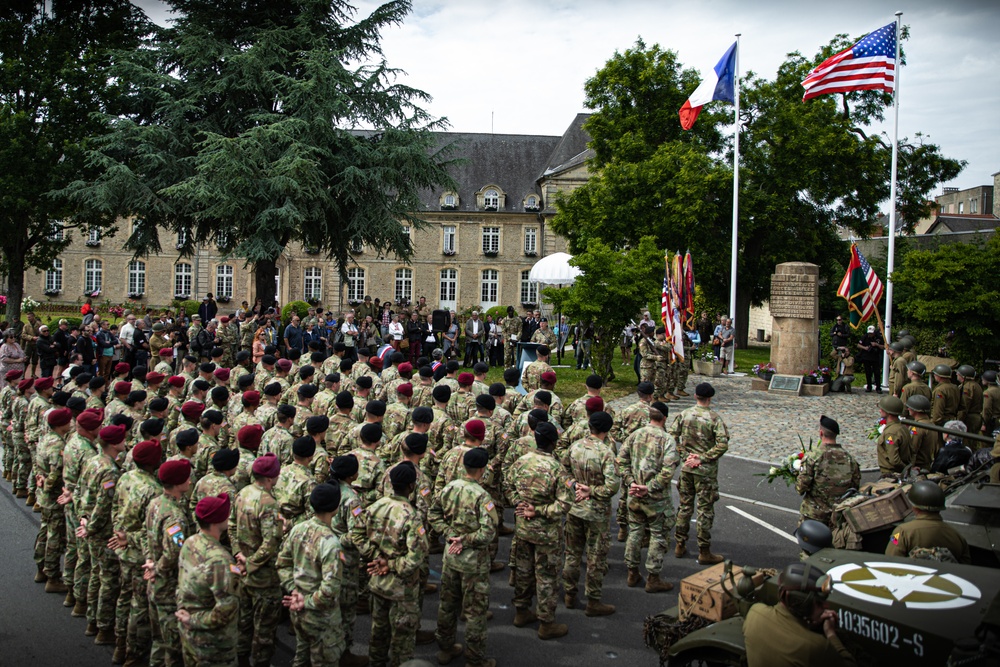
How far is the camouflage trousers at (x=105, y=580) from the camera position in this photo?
7.24 m

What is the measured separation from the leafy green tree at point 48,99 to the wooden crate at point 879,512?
25.5 m

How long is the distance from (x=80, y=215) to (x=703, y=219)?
24.4 m

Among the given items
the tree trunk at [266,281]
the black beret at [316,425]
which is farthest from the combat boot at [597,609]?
the tree trunk at [266,281]

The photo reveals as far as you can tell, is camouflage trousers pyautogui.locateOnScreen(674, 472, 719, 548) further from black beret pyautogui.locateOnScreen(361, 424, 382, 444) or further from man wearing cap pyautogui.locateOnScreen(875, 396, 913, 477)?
black beret pyautogui.locateOnScreen(361, 424, 382, 444)

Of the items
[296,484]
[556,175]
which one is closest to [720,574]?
[296,484]

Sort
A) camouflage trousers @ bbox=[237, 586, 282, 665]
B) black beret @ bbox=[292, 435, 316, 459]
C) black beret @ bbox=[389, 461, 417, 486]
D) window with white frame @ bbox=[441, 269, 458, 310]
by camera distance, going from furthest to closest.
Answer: window with white frame @ bbox=[441, 269, 458, 310], black beret @ bbox=[292, 435, 316, 459], camouflage trousers @ bbox=[237, 586, 282, 665], black beret @ bbox=[389, 461, 417, 486]

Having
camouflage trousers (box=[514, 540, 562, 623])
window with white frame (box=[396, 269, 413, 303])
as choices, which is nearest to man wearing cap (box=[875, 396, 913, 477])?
camouflage trousers (box=[514, 540, 562, 623])

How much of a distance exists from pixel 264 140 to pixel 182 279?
1296 inches

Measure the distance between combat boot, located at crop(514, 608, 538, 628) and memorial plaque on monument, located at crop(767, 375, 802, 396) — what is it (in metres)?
→ 15.9

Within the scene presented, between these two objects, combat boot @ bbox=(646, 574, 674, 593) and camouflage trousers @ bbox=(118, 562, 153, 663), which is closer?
camouflage trousers @ bbox=(118, 562, 153, 663)

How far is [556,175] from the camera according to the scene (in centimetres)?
5184

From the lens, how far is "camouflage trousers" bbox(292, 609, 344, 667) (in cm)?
595

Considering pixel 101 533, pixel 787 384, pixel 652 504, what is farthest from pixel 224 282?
pixel 652 504

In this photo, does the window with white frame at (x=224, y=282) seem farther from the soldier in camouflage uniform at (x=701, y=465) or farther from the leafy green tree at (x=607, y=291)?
the soldier in camouflage uniform at (x=701, y=465)
